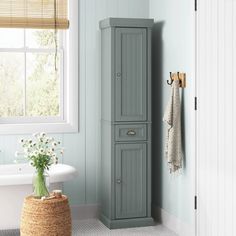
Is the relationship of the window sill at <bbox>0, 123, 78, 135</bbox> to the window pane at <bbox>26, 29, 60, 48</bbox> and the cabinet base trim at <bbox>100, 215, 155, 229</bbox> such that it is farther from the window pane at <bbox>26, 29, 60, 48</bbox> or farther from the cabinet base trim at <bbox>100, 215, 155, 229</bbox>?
the cabinet base trim at <bbox>100, 215, 155, 229</bbox>

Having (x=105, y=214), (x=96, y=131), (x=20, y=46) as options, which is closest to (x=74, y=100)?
(x=96, y=131)

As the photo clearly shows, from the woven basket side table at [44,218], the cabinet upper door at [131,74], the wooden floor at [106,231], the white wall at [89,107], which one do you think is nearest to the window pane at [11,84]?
the white wall at [89,107]

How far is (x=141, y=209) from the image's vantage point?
5785mm

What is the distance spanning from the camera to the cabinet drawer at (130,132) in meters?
5.69

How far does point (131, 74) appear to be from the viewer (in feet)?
18.7

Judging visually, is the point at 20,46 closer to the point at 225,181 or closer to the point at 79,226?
the point at 79,226

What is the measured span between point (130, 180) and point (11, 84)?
5.05ft

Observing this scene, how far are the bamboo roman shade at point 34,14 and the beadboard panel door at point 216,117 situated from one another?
1.56 meters

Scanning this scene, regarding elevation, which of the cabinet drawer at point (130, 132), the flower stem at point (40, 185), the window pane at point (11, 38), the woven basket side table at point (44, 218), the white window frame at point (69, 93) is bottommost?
the woven basket side table at point (44, 218)

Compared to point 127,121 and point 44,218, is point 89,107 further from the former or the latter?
point 44,218

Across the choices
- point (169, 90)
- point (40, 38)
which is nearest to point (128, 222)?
point (169, 90)

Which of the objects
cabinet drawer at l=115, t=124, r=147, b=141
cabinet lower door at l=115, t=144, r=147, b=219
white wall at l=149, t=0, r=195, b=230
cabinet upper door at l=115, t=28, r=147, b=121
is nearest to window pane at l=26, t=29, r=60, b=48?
cabinet upper door at l=115, t=28, r=147, b=121

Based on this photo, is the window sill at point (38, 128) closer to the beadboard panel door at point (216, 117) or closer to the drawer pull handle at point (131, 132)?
the drawer pull handle at point (131, 132)

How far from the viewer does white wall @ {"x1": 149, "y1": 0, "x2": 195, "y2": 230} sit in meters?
5.15
